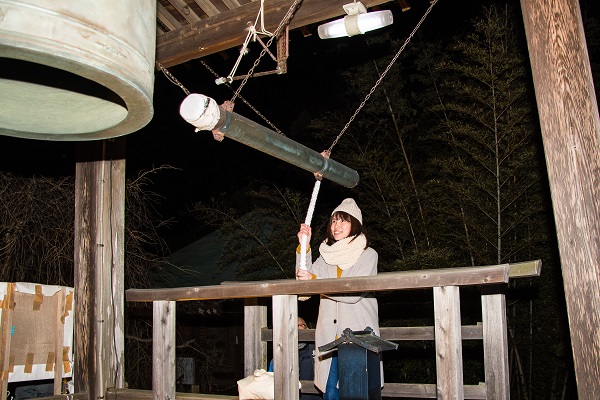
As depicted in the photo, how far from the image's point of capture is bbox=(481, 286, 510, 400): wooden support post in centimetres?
352

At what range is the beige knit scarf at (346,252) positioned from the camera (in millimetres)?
3566

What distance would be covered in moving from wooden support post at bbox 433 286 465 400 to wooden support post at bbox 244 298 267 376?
221 cm

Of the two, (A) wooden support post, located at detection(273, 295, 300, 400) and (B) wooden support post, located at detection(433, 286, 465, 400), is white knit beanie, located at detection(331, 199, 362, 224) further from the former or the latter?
(B) wooden support post, located at detection(433, 286, 465, 400)

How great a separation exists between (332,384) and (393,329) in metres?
1.30

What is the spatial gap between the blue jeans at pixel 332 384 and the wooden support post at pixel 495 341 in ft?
3.30

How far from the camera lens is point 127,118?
1.84 m

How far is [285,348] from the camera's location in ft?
10.2

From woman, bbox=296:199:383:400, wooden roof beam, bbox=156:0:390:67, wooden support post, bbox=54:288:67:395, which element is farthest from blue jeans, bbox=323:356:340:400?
wooden support post, bbox=54:288:67:395

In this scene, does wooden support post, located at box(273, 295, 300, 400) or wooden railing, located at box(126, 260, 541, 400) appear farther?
wooden support post, located at box(273, 295, 300, 400)

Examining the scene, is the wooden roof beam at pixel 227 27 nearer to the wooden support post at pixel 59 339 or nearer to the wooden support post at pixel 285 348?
the wooden support post at pixel 285 348

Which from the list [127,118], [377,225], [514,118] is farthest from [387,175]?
[127,118]

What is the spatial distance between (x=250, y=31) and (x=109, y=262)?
2121mm

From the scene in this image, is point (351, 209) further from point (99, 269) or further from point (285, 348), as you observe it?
point (99, 269)

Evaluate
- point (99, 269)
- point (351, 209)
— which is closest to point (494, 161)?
point (351, 209)
